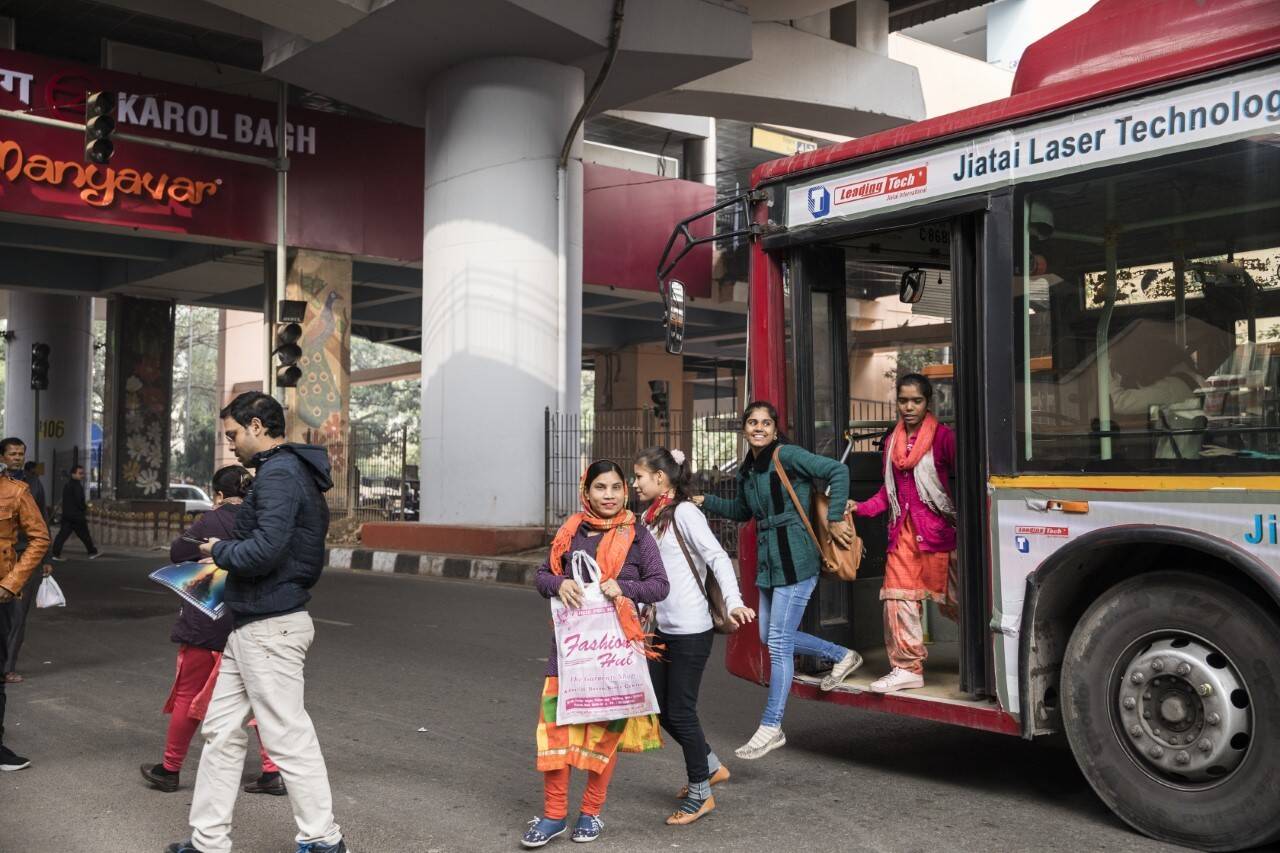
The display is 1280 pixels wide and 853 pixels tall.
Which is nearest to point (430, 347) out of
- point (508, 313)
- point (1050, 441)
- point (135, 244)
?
point (508, 313)

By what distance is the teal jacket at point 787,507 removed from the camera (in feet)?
18.6

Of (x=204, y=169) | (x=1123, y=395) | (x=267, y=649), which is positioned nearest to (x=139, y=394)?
(x=204, y=169)

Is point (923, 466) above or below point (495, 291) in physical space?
below

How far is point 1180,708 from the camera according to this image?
14.7 ft

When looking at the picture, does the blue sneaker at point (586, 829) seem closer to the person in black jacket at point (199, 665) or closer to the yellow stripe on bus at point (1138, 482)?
the person in black jacket at point (199, 665)

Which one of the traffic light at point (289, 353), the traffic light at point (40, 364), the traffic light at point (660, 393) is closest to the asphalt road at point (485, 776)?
the traffic light at point (289, 353)

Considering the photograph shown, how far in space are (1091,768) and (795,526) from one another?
165 cm

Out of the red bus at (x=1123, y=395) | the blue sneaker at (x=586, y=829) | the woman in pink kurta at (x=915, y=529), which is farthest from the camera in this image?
the woman in pink kurta at (x=915, y=529)

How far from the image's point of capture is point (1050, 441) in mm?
4922

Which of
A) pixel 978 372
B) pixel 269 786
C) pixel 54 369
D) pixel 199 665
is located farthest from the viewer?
pixel 54 369

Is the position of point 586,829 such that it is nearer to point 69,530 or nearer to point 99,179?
point 99,179

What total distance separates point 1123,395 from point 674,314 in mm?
2412

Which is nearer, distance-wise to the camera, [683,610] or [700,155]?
[683,610]

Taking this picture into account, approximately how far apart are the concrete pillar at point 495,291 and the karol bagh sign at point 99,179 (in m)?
4.41
